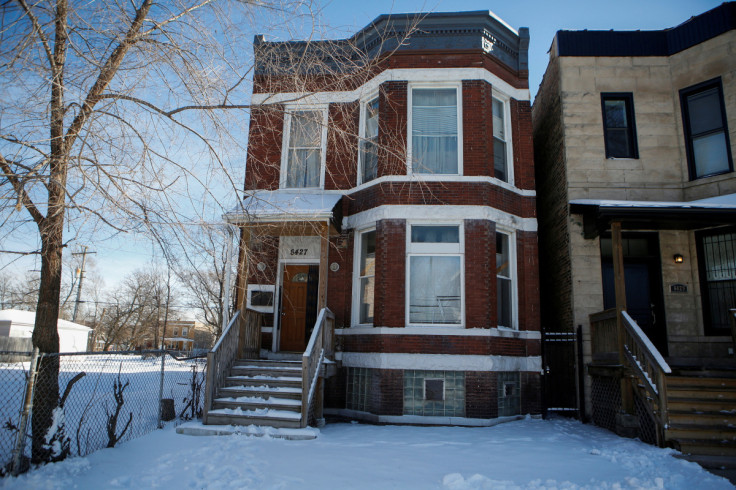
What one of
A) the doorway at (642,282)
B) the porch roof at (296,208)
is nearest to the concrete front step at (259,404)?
the porch roof at (296,208)

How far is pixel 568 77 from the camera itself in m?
10.9

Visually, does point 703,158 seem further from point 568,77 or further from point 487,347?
point 487,347

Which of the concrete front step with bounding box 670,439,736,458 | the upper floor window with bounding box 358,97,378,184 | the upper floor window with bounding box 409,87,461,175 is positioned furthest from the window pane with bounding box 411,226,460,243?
the concrete front step with bounding box 670,439,736,458

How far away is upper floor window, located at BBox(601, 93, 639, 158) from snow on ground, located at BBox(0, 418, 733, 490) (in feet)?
20.3

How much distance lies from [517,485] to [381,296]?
15.7 ft

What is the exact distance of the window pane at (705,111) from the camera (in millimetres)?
10055

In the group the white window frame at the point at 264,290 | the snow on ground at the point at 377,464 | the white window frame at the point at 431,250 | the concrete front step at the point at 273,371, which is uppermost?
the white window frame at the point at 431,250

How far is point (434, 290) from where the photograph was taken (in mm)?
9539

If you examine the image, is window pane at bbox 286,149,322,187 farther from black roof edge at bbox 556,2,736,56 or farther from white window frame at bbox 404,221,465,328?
black roof edge at bbox 556,2,736,56

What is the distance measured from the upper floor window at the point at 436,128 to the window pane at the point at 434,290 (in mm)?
1891

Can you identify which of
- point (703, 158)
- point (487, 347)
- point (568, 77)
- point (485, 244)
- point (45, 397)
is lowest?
point (45, 397)

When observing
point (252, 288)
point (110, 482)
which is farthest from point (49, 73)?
Result: point (252, 288)

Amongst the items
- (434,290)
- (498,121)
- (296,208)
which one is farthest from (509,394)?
(498,121)

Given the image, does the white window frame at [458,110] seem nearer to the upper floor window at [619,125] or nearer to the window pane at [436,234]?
the window pane at [436,234]
